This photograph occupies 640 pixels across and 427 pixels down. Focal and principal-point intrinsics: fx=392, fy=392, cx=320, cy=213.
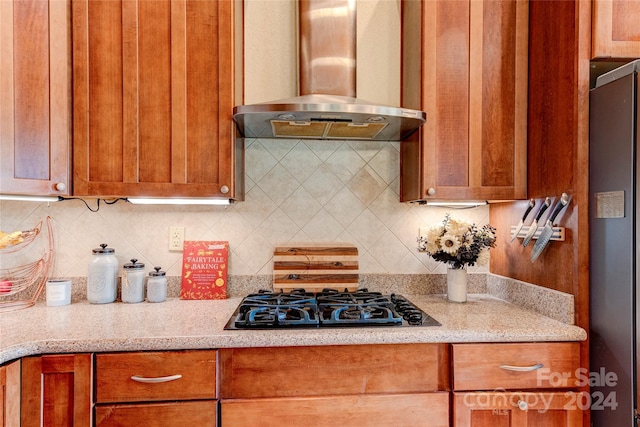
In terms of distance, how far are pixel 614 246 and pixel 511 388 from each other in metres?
0.59

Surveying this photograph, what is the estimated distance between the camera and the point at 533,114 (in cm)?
165

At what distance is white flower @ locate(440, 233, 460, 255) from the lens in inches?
67.4

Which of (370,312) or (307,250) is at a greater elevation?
(307,250)

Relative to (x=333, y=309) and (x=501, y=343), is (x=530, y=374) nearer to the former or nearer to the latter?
(x=501, y=343)

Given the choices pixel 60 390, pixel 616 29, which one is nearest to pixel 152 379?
A: pixel 60 390

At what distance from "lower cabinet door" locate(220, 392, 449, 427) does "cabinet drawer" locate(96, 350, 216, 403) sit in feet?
0.36

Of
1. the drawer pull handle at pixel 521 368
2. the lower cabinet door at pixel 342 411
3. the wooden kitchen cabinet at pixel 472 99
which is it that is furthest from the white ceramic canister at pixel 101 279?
the drawer pull handle at pixel 521 368

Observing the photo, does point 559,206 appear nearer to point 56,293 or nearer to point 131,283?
point 131,283

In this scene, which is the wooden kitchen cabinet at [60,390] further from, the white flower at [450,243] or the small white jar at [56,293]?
the white flower at [450,243]

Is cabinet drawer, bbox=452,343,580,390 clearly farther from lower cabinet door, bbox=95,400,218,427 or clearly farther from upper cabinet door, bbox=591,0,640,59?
upper cabinet door, bbox=591,0,640,59

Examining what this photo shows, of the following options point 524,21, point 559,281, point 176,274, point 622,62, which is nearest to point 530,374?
point 559,281

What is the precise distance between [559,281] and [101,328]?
1.68 metres

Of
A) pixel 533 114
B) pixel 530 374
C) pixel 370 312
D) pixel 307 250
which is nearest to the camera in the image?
pixel 530 374

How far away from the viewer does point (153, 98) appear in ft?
5.14
